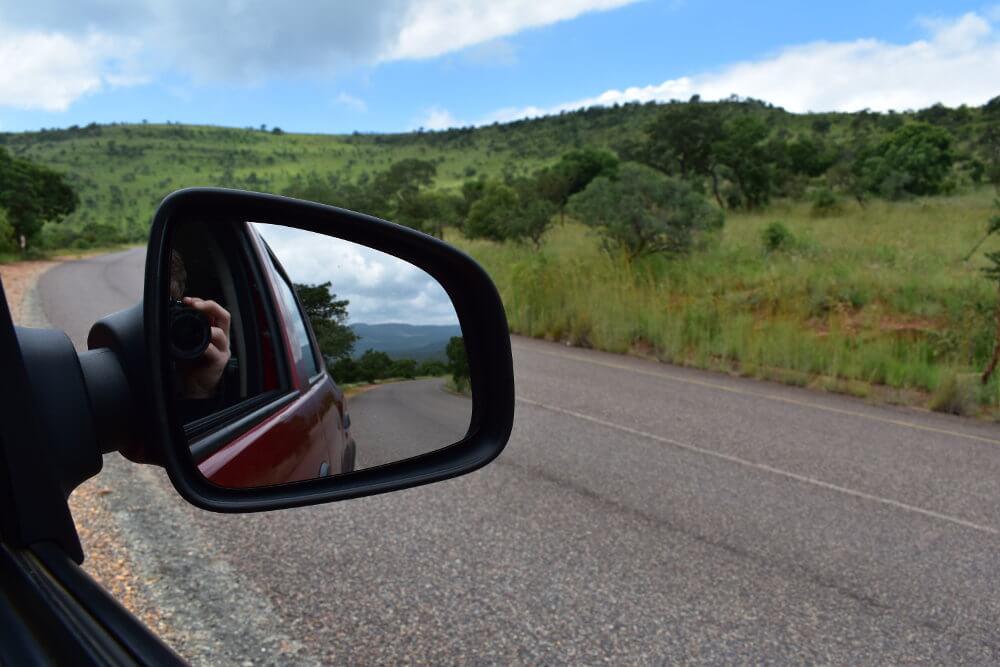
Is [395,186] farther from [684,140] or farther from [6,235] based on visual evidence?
[684,140]

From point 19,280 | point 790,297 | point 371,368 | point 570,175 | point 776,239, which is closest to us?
point 371,368

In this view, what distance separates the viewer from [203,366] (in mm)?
1141

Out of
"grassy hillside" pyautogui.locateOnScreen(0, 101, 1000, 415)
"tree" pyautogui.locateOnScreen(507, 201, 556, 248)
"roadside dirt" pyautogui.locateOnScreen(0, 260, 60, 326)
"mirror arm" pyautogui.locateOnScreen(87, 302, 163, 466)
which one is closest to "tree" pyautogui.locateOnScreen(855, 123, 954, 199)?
"grassy hillside" pyautogui.locateOnScreen(0, 101, 1000, 415)

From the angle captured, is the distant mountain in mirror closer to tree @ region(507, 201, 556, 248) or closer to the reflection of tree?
the reflection of tree

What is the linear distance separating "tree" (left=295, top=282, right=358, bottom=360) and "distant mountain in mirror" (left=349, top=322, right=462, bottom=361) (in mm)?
17

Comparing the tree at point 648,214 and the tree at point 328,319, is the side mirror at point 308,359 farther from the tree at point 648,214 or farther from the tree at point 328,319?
the tree at point 648,214

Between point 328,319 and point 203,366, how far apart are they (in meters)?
0.30

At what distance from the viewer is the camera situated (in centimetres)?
110

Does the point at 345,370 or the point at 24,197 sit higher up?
the point at 24,197

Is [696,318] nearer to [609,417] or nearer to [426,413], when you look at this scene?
[609,417]

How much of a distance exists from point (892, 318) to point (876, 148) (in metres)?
32.3

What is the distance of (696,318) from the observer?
12812mm

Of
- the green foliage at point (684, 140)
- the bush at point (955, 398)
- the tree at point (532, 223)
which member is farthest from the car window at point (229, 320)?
the green foliage at point (684, 140)

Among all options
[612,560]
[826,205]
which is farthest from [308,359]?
[826,205]
